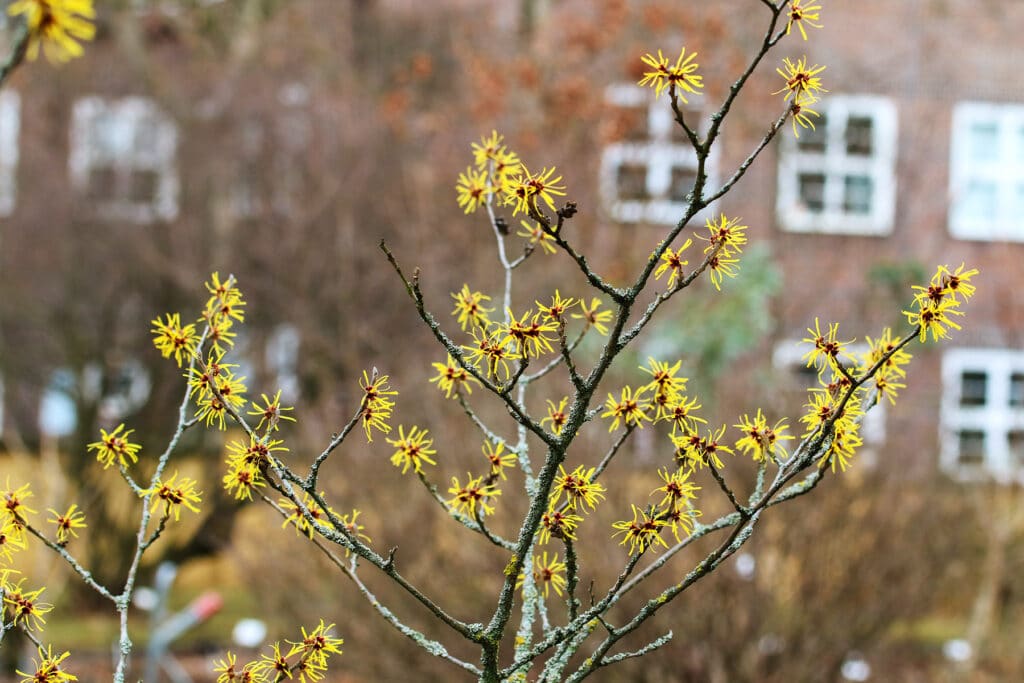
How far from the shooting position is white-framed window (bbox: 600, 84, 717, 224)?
36.7 ft

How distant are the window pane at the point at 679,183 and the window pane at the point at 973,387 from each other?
5.65 meters

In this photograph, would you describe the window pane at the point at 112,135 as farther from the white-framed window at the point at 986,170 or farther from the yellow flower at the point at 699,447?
the yellow flower at the point at 699,447

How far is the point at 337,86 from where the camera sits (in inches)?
549

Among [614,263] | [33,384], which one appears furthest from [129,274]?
[614,263]

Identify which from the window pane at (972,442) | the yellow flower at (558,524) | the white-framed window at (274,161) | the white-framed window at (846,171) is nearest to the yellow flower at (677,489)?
the yellow flower at (558,524)

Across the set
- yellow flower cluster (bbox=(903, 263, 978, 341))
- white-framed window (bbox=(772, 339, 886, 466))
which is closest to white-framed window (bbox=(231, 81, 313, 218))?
white-framed window (bbox=(772, 339, 886, 466))

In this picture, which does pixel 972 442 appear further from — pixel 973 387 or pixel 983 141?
pixel 983 141

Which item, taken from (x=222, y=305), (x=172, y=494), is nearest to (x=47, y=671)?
(x=172, y=494)

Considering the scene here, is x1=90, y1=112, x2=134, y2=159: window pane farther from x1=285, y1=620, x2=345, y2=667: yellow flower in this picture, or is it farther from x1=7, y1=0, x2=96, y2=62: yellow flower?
x1=7, y1=0, x2=96, y2=62: yellow flower

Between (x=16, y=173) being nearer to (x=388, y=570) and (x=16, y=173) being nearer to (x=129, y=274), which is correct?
(x=129, y=274)

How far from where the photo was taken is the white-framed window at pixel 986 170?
51.2 feet

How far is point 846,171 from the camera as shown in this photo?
15.6m

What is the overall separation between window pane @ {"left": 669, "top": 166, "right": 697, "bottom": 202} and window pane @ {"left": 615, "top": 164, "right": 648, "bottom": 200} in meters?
0.27

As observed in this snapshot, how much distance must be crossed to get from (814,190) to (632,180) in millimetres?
4849
